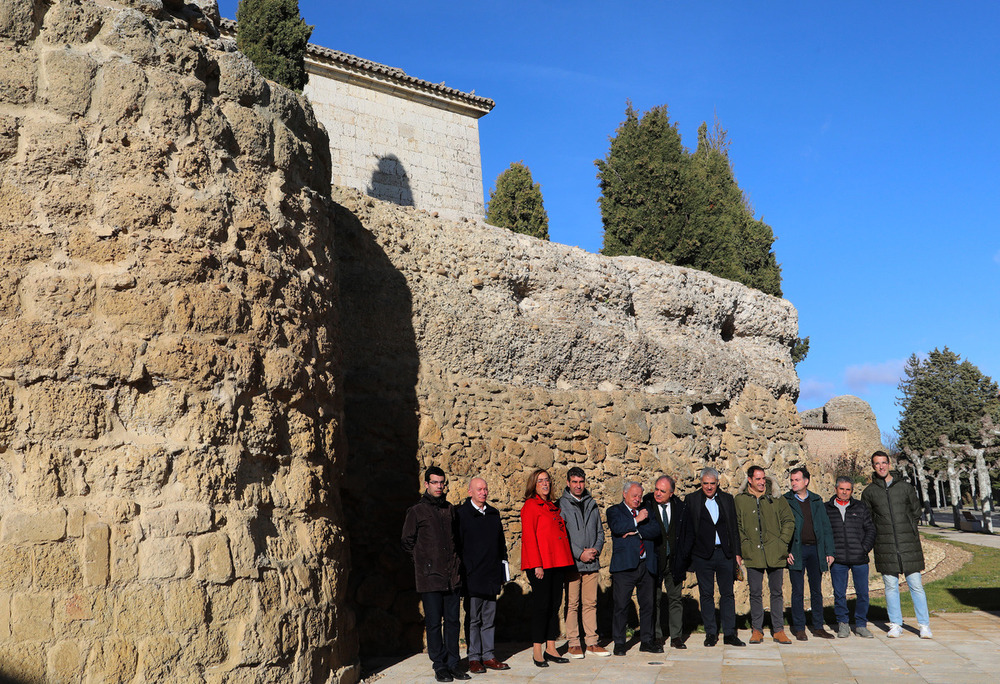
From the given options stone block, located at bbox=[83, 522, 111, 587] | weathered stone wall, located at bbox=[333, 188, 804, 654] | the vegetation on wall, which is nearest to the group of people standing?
weathered stone wall, located at bbox=[333, 188, 804, 654]

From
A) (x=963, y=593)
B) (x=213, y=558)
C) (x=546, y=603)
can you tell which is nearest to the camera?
(x=213, y=558)

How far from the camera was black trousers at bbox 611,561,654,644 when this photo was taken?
7323 mm

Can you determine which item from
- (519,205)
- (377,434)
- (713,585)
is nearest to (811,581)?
(713,585)

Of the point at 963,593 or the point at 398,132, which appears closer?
the point at 963,593

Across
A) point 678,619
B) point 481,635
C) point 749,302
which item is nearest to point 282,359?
point 481,635

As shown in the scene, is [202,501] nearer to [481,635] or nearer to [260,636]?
[260,636]

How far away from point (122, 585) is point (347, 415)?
3.41 meters

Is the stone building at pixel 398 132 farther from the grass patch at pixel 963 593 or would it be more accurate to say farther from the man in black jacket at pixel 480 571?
the man in black jacket at pixel 480 571

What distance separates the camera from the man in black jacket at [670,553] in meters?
7.65

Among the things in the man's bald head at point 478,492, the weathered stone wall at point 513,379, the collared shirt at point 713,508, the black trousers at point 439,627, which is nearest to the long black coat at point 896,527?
the collared shirt at point 713,508

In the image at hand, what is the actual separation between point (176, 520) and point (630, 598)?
4.21 metres

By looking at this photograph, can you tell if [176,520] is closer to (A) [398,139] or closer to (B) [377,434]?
(B) [377,434]

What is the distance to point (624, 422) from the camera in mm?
10039

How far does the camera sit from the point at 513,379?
30.3ft
